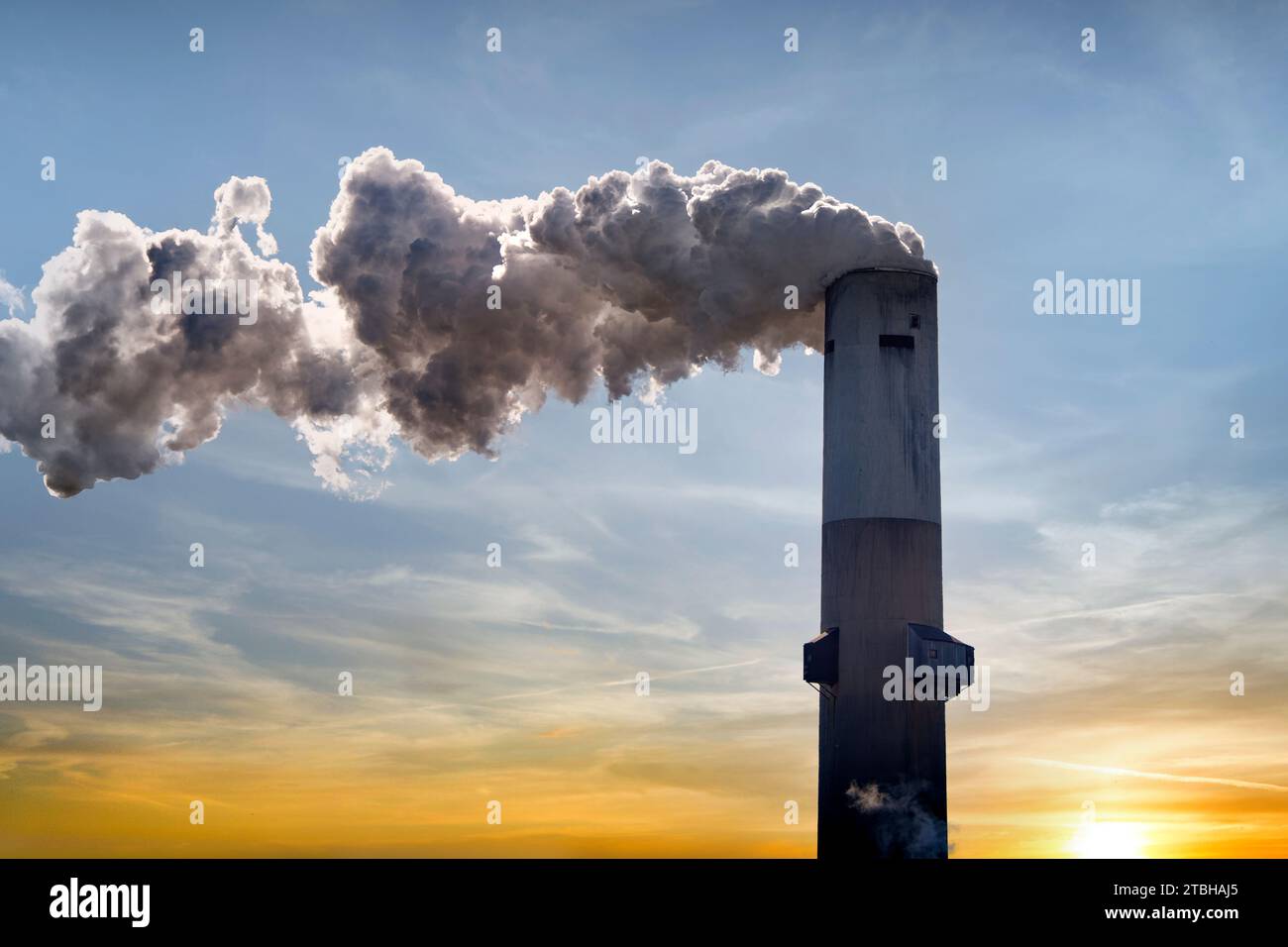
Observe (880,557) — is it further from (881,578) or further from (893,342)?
(893,342)

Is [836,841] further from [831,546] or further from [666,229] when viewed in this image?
[666,229]

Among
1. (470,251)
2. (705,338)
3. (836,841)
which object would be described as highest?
(470,251)

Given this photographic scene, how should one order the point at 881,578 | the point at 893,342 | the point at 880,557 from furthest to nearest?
the point at 893,342
the point at 880,557
the point at 881,578

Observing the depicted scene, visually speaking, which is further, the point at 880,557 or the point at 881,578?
the point at 880,557

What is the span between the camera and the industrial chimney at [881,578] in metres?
72.5

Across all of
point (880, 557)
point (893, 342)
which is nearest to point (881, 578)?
point (880, 557)

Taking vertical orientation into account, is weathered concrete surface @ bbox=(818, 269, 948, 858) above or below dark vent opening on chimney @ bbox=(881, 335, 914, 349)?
below

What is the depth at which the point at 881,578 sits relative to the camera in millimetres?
74062

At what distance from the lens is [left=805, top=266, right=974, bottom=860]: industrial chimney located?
72.5m

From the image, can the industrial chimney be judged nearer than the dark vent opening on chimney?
Yes

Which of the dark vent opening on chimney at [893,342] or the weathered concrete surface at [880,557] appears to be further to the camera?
the dark vent opening on chimney at [893,342]
